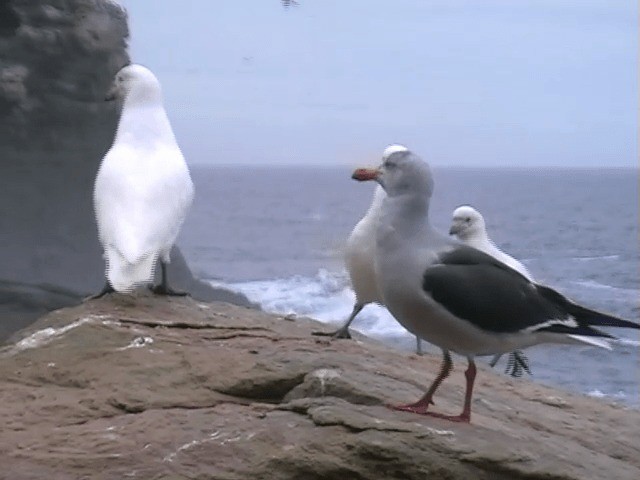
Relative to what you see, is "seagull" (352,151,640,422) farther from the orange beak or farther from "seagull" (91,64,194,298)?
"seagull" (91,64,194,298)

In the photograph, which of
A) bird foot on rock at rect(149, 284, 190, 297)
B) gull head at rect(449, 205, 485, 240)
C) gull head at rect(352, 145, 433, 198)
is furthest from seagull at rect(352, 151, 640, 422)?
gull head at rect(449, 205, 485, 240)

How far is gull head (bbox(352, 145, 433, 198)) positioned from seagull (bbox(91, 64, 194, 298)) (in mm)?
1718

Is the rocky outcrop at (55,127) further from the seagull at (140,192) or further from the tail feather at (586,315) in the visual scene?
the tail feather at (586,315)

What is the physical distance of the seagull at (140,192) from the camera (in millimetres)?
5258

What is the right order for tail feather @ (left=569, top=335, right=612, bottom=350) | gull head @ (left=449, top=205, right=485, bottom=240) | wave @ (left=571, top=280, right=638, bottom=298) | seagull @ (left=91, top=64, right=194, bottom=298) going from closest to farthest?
tail feather @ (left=569, top=335, right=612, bottom=350)
seagull @ (left=91, top=64, right=194, bottom=298)
gull head @ (left=449, top=205, right=485, bottom=240)
wave @ (left=571, top=280, right=638, bottom=298)

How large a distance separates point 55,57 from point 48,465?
31.0 feet

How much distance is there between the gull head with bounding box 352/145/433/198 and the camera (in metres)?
3.83

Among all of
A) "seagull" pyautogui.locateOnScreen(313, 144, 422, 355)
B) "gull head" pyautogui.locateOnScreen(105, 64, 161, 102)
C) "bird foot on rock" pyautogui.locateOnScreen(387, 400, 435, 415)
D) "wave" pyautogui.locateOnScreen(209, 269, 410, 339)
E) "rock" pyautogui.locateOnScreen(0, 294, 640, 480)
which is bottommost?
"wave" pyautogui.locateOnScreen(209, 269, 410, 339)

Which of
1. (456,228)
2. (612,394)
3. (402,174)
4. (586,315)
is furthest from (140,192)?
(612,394)

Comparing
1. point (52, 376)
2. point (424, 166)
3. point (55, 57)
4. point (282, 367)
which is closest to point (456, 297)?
point (424, 166)

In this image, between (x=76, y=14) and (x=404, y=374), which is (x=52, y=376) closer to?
(x=404, y=374)

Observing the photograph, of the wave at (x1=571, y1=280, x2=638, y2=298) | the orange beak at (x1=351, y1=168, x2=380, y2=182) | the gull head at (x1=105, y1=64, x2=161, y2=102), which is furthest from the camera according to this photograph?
the wave at (x1=571, y1=280, x2=638, y2=298)

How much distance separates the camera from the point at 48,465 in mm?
3670

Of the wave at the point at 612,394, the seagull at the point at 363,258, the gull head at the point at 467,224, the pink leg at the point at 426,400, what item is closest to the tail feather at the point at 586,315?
the pink leg at the point at 426,400
